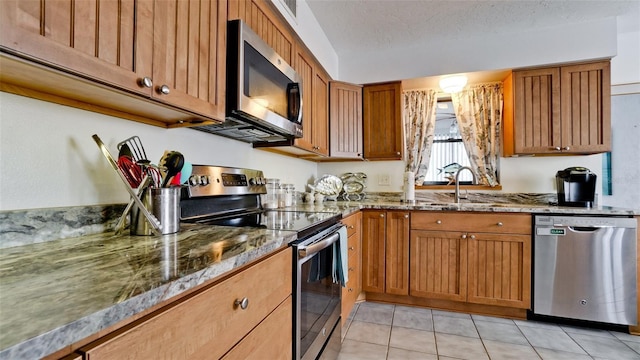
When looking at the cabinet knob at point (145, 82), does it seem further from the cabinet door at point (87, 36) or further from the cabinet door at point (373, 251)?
the cabinet door at point (373, 251)

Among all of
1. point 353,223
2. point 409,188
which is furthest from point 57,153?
point 409,188

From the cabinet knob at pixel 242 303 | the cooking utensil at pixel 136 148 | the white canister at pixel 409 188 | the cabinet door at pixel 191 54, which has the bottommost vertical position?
the cabinet knob at pixel 242 303

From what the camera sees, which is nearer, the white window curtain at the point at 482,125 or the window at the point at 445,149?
the white window curtain at the point at 482,125

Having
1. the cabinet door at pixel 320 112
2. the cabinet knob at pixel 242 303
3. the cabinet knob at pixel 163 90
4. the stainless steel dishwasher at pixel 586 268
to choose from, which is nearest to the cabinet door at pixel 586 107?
the stainless steel dishwasher at pixel 586 268

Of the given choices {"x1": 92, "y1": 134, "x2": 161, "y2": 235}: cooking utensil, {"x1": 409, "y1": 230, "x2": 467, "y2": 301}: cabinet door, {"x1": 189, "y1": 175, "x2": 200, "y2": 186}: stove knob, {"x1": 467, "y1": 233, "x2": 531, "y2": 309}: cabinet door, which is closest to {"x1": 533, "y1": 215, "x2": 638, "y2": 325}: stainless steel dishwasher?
{"x1": 467, "y1": 233, "x2": 531, "y2": 309}: cabinet door

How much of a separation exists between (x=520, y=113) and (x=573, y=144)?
1.55ft

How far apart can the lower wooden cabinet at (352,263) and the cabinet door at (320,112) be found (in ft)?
2.15

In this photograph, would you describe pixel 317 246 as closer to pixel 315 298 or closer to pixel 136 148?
pixel 315 298

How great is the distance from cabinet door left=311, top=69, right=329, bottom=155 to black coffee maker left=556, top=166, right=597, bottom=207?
1.97 m

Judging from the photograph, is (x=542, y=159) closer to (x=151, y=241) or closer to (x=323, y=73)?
(x=323, y=73)

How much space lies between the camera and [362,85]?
294 cm

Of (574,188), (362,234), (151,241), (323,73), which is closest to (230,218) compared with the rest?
(151,241)

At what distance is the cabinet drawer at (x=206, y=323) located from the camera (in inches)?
18.4

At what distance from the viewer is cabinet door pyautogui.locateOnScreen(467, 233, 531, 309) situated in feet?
7.09
